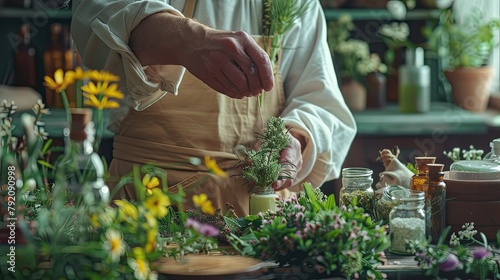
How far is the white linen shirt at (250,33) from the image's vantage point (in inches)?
67.7

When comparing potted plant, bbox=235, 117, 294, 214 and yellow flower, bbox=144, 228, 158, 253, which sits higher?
yellow flower, bbox=144, 228, 158, 253

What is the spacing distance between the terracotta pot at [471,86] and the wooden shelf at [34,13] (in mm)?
1719

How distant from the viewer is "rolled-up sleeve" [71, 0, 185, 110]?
5.53 ft

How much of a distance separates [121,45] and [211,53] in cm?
23

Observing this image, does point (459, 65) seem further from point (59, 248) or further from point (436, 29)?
point (59, 248)

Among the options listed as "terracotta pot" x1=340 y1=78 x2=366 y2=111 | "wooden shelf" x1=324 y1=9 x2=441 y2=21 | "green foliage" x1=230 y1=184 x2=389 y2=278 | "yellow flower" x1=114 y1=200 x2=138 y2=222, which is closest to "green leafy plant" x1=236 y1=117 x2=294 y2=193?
"green foliage" x1=230 y1=184 x2=389 y2=278

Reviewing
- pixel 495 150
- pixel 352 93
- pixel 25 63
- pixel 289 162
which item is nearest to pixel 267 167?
pixel 289 162

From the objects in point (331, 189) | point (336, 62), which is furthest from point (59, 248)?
point (336, 62)

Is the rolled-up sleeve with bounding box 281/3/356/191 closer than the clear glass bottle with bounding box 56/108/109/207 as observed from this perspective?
No

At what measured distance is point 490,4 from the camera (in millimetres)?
3986

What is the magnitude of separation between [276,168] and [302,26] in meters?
0.58

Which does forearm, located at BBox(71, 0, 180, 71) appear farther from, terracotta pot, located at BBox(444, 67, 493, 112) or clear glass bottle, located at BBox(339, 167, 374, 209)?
terracotta pot, located at BBox(444, 67, 493, 112)

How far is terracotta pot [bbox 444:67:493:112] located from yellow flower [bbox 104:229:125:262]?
2.82m

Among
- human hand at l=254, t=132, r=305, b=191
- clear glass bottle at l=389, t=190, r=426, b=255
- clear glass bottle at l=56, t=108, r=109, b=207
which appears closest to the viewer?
clear glass bottle at l=56, t=108, r=109, b=207
